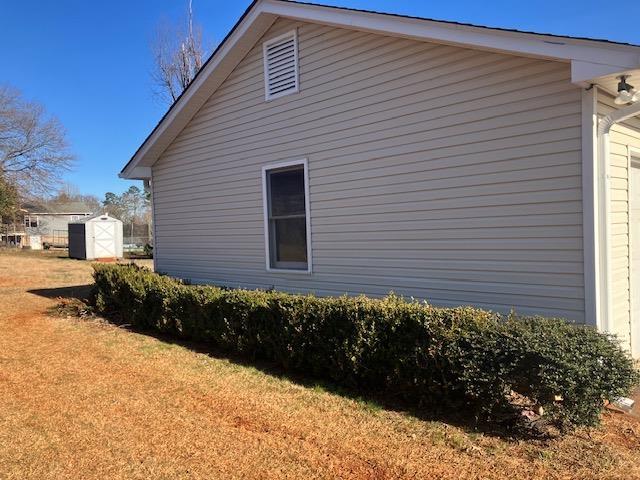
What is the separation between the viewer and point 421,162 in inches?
235

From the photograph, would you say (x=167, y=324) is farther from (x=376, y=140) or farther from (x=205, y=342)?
(x=376, y=140)

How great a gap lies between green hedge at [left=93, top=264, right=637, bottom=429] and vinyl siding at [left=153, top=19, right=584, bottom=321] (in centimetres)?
Result: 120

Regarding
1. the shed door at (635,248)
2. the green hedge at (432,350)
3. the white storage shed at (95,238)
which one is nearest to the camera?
the green hedge at (432,350)

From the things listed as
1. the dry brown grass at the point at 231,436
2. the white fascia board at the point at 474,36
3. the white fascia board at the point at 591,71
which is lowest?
the dry brown grass at the point at 231,436

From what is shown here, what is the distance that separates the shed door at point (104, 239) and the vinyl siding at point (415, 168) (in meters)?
21.8

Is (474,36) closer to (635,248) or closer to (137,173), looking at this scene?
(635,248)

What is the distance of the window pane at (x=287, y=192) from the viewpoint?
7617mm

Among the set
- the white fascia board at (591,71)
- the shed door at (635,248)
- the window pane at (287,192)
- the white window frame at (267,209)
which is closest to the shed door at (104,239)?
the white window frame at (267,209)

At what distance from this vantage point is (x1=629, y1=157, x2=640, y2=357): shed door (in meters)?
5.36

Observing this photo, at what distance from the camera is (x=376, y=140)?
254 inches

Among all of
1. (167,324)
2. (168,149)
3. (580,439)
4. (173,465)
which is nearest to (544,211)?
(580,439)

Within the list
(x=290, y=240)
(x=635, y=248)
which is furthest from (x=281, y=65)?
(x=635, y=248)

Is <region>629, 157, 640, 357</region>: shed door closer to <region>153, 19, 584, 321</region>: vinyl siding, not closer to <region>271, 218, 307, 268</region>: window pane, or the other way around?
<region>153, 19, 584, 321</region>: vinyl siding

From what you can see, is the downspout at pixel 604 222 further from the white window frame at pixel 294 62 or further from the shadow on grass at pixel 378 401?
the white window frame at pixel 294 62
